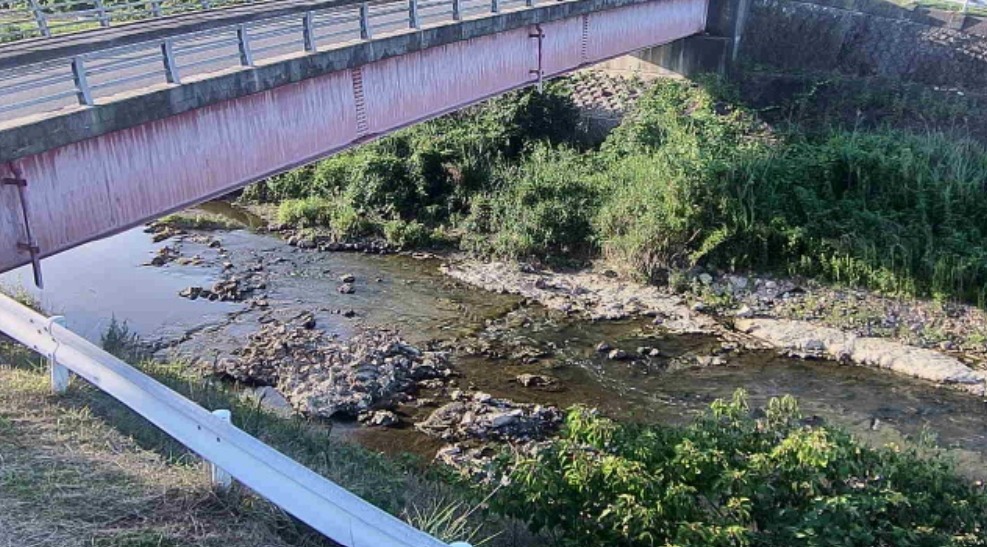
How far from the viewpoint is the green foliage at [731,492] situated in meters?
7.11

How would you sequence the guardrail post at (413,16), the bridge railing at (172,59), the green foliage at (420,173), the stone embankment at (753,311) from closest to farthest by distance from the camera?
1. the bridge railing at (172,59)
2. the guardrail post at (413,16)
3. the stone embankment at (753,311)
4. the green foliage at (420,173)

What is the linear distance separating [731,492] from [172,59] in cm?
912

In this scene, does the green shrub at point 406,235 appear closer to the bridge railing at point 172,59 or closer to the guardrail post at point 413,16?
the bridge railing at point 172,59

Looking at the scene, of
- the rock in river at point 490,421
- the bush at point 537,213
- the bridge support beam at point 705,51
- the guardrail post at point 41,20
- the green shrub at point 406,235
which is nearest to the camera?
A: the rock in river at point 490,421

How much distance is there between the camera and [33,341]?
24.1ft

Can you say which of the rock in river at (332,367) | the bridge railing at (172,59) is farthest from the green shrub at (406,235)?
the bridge railing at (172,59)

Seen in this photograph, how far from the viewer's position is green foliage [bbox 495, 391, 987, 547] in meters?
7.11

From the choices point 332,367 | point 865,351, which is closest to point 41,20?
point 332,367

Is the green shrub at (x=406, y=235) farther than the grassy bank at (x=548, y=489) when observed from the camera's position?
Yes

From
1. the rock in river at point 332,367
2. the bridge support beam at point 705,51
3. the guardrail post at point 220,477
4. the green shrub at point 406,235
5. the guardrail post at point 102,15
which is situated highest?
the guardrail post at point 102,15

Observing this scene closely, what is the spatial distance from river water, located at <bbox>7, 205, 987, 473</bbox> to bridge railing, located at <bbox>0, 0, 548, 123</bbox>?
181 inches

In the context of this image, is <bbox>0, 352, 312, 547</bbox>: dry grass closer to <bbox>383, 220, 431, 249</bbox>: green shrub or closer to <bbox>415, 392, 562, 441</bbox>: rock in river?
<bbox>415, 392, 562, 441</bbox>: rock in river

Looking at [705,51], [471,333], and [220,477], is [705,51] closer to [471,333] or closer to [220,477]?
[471,333]

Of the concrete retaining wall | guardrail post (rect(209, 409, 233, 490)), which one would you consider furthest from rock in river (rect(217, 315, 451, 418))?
the concrete retaining wall
